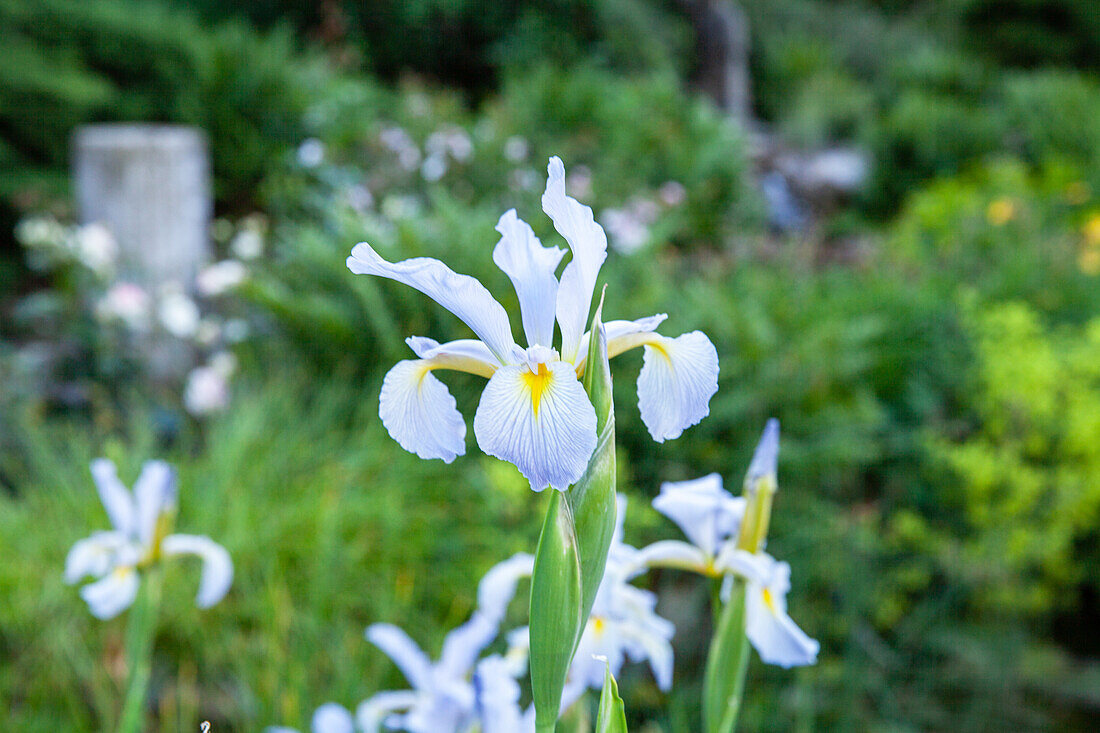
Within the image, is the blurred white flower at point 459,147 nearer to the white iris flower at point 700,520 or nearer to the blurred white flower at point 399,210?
the blurred white flower at point 399,210

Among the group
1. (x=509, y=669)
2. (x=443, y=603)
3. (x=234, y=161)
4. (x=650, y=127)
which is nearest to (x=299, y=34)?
(x=234, y=161)

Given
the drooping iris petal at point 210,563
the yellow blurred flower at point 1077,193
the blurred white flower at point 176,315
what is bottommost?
the blurred white flower at point 176,315

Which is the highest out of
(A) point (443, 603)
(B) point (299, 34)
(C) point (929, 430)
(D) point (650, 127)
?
(B) point (299, 34)

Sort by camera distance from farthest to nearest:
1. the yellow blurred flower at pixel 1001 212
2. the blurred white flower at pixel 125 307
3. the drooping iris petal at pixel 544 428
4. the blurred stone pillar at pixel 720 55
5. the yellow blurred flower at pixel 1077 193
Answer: the blurred stone pillar at pixel 720 55 → the yellow blurred flower at pixel 1077 193 → the yellow blurred flower at pixel 1001 212 → the blurred white flower at pixel 125 307 → the drooping iris petal at pixel 544 428

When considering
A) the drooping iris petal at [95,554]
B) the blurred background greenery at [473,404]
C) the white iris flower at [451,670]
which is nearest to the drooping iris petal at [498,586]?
the white iris flower at [451,670]

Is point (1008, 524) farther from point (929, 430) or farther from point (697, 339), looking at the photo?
point (697, 339)

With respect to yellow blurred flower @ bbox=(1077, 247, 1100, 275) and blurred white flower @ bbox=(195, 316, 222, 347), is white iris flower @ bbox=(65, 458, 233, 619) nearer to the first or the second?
blurred white flower @ bbox=(195, 316, 222, 347)
